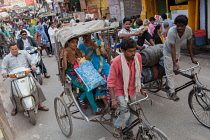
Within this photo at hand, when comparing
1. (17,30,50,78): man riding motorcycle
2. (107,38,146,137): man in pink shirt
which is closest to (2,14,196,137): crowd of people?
(107,38,146,137): man in pink shirt

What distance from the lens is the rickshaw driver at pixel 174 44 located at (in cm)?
344

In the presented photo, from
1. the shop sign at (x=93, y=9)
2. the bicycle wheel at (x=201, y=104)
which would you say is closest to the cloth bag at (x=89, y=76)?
the bicycle wheel at (x=201, y=104)

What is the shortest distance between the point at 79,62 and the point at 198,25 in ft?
22.9

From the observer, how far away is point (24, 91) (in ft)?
14.7

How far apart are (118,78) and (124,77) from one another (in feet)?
0.48

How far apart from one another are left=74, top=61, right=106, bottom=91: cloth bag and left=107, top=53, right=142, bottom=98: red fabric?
57cm

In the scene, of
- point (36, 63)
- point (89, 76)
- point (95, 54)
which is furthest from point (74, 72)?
point (36, 63)

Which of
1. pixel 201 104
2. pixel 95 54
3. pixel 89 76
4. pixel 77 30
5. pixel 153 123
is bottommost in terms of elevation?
pixel 153 123

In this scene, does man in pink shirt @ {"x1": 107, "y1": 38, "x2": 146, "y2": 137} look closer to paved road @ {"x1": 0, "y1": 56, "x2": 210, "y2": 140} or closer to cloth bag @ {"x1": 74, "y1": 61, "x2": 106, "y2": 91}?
cloth bag @ {"x1": 74, "y1": 61, "x2": 106, "y2": 91}

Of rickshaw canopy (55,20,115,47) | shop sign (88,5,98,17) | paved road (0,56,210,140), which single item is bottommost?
paved road (0,56,210,140)

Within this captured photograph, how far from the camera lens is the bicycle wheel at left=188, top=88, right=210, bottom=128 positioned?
3.27 m

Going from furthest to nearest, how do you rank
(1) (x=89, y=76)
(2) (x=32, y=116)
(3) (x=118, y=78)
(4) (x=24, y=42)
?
(4) (x=24, y=42)
(2) (x=32, y=116)
(1) (x=89, y=76)
(3) (x=118, y=78)

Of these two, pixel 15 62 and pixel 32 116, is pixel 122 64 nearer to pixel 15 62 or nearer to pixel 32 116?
pixel 32 116

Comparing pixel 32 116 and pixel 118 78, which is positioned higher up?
pixel 118 78
